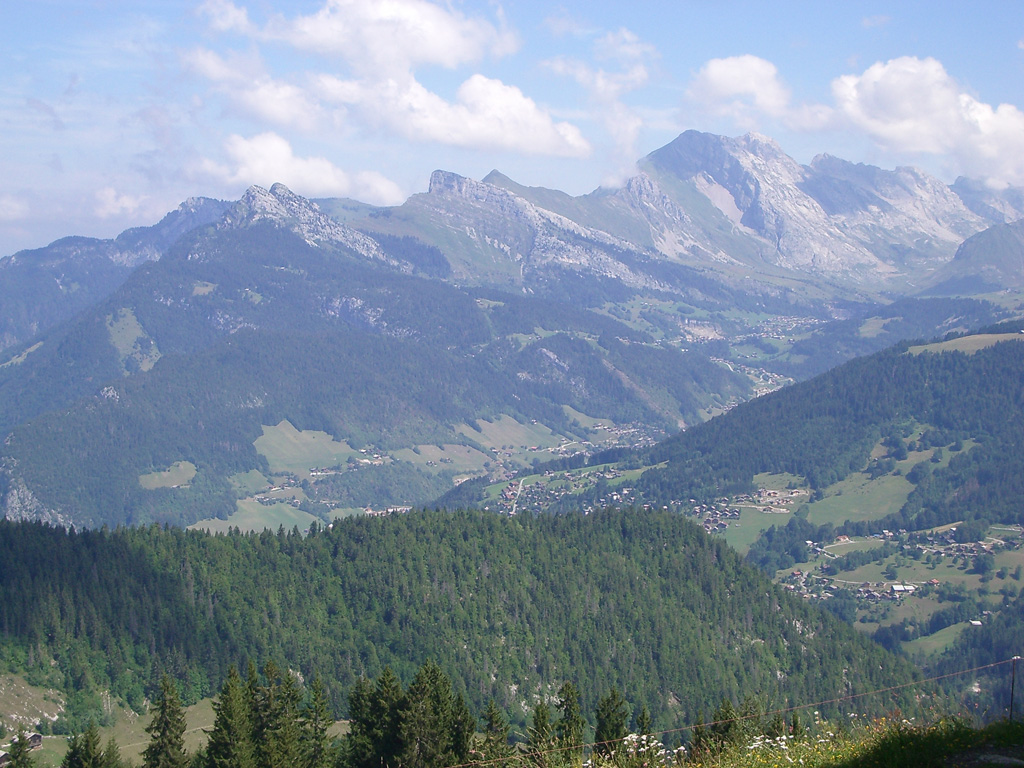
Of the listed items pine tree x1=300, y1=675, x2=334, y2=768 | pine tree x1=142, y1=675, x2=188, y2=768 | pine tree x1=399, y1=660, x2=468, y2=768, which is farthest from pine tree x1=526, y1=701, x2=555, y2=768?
pine tree x1=142, y1=675, x2=188, y2=768

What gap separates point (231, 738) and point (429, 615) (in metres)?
87.4

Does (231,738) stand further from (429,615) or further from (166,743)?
Answer: (429,615)

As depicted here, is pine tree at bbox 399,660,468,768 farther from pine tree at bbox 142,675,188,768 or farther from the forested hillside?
the forested hillside

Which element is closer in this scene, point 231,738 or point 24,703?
point 231,738

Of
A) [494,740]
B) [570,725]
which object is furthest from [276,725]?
[570,725]

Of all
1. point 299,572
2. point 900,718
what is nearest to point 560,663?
point 299,572

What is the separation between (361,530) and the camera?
162m

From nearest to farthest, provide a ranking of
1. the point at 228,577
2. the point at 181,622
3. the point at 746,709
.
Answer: the point at 746,709 < the point at 181,622 < the point at 228,577

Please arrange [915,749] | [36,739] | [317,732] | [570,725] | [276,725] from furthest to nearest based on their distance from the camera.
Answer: [36,739] → [317,732] → [570,725] → [276,725] → [915,749]

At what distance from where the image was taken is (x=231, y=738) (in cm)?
5719

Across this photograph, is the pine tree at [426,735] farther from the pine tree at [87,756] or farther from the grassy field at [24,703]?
the grassy field at [24,703]

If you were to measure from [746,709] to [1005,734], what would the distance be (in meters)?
48.1

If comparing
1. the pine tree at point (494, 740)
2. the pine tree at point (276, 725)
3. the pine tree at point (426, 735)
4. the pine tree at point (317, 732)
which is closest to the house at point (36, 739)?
the pine tree at point (276, 725)

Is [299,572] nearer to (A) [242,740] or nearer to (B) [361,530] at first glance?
(B) [361,530]
